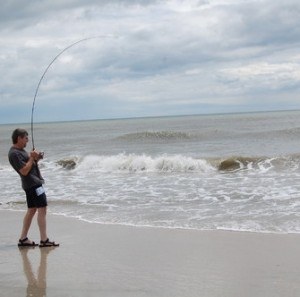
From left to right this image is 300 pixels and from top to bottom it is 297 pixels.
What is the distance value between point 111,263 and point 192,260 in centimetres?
85

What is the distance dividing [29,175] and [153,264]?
6.32 ft

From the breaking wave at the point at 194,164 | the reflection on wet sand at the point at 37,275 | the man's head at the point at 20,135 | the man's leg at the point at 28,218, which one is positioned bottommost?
the breaking wave at the point at 194,164

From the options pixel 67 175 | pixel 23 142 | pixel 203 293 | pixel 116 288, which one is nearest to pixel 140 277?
pixel 116 288

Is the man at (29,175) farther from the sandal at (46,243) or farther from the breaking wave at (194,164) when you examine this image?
the breaking wave at (194,164)

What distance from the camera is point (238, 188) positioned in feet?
36.5

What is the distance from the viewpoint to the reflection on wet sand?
4.45m

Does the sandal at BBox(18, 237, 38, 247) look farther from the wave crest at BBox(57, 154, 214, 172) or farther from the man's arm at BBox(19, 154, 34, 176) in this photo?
the wave crest at BBox(57, 154, 214, 172)

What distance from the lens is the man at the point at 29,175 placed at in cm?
600

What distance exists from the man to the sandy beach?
0.85 ft

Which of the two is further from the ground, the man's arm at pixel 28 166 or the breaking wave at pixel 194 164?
the man's arm at pixel 28 166

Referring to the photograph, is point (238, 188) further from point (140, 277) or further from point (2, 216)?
point (140, 277)

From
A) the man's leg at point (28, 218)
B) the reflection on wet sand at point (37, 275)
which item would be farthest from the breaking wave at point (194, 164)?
the reflection on wet sand at point (37, 275)

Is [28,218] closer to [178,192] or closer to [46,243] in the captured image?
[46,243]

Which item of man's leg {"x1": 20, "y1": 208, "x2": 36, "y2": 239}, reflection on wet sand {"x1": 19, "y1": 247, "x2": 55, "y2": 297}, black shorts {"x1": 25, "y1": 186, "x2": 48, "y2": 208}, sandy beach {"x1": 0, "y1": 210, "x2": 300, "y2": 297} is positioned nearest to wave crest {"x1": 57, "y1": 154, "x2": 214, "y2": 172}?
sandy beach {"x1": 0, "y1": 210, "x2": 300, "y2": 297}
